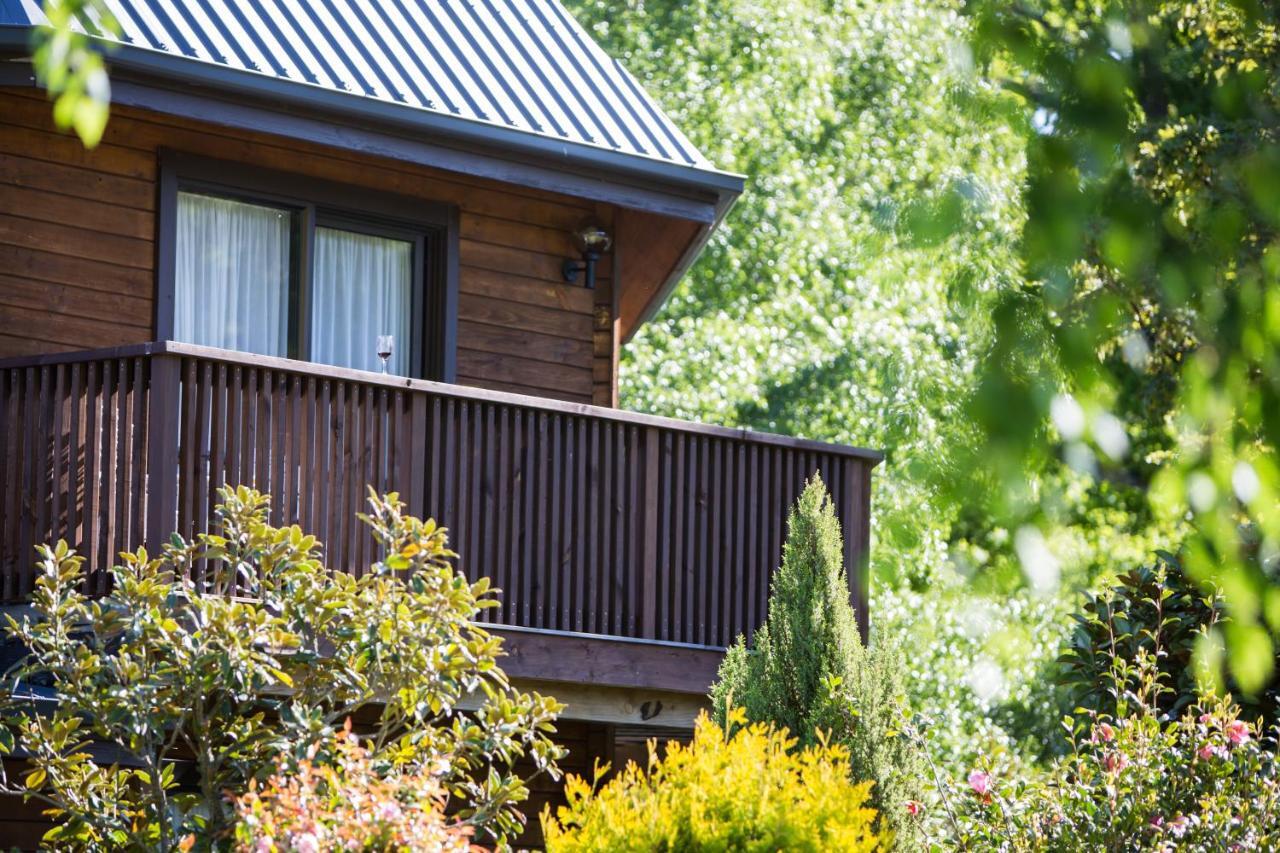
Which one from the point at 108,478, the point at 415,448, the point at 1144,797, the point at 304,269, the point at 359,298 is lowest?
the point at 1144,797

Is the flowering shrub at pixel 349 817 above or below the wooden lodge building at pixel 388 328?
below

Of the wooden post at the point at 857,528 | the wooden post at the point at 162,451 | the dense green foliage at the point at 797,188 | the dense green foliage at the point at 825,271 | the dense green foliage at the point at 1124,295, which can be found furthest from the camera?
the dense green foliage at the point at 797,188

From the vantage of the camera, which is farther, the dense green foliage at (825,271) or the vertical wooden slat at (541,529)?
the dense green foliage at (825,271)

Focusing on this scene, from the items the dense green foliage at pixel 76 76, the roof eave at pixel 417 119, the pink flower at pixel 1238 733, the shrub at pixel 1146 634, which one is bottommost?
the pink flower at pixel 1238 733

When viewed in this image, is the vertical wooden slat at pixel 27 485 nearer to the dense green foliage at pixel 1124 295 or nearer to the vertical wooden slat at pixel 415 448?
the vertical wooden slat at pixel 415 448

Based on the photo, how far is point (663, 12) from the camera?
→ 86.6ft

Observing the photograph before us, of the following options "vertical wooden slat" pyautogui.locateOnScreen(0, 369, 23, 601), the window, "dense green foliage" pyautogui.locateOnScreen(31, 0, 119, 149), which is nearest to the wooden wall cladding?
the window

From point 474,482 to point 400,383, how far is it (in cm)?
79

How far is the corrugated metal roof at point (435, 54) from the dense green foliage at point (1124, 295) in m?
8.30

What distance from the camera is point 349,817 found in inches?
279

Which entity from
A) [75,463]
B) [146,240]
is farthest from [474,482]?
[146,240]

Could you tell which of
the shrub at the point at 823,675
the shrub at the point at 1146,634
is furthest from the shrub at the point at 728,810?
the shrub at the point at 1146,634

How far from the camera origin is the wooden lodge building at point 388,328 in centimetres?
970

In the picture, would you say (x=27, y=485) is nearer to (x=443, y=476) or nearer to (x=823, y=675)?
(x=443, y=476)
